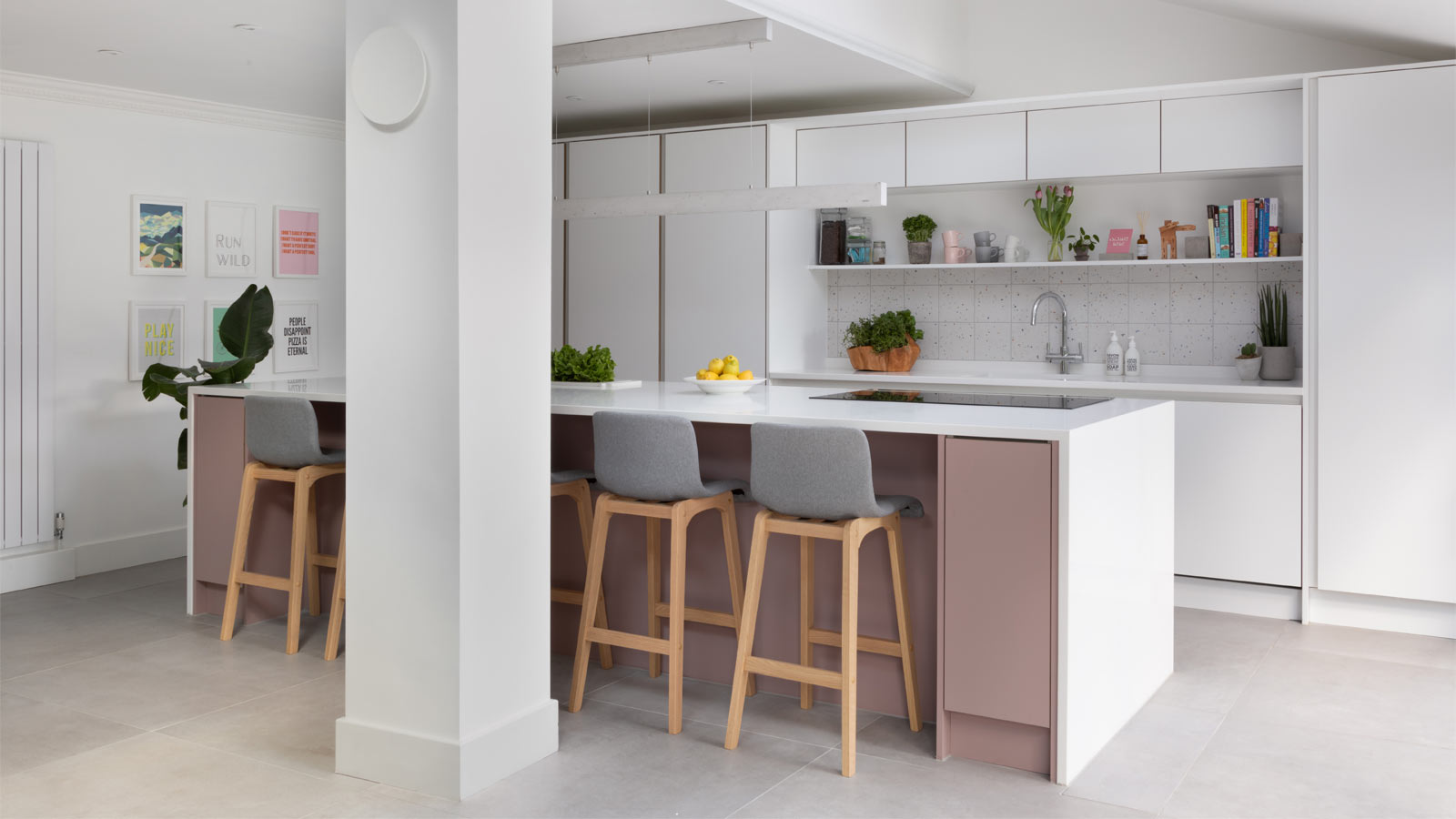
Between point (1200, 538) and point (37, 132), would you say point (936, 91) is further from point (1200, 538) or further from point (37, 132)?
point (37, 132)

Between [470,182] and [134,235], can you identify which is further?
[134,235]

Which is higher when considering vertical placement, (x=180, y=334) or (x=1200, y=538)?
(x=180, y=334)

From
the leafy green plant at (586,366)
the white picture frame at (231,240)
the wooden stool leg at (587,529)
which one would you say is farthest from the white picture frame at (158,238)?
the wooden stool leg at (587,529)

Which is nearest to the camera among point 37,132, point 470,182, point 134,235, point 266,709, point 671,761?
point 470,182

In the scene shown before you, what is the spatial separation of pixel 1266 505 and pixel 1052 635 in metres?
2.31

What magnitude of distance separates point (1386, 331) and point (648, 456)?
10.2 ft

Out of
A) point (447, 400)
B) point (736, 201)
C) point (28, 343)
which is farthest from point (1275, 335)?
point (28, 343)

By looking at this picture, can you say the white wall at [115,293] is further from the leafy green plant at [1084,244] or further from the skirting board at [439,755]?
the leafy green plant at [1084,244]

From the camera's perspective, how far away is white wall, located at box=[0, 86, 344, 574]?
18.4 ft

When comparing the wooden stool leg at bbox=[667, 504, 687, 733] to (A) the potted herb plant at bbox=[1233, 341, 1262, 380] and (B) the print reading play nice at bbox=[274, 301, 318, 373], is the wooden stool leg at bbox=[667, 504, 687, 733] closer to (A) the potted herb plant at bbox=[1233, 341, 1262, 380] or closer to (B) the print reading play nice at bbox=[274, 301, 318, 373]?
(A) the potted herb plant at bbox=[1233, 341, 1262, 380]

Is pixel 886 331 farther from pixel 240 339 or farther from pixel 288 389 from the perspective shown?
pixel 240 339

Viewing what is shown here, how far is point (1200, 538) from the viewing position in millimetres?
5023

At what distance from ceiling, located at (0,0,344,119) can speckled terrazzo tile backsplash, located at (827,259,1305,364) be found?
2.97 meters

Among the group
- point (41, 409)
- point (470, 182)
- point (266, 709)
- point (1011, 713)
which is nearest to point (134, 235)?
point (41, 409)
